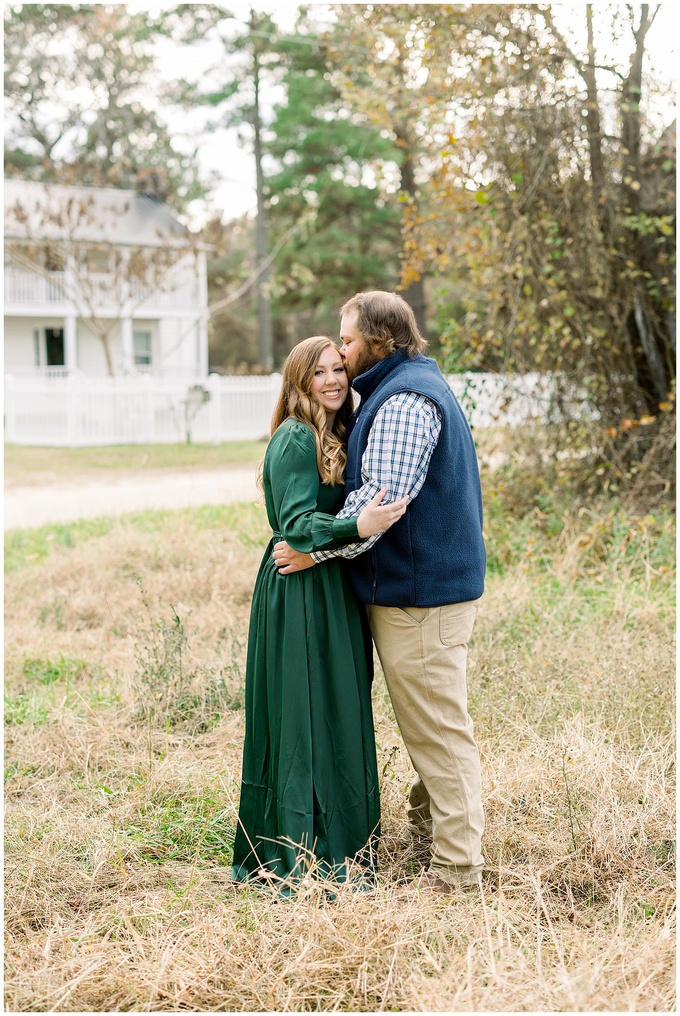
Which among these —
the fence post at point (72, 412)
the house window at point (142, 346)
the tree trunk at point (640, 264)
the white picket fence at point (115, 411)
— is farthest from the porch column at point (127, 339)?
the tree trunk at point (640, 264)

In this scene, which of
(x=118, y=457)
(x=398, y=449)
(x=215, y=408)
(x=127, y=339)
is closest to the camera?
(x=398, y=449)

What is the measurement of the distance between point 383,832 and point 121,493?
9.25m

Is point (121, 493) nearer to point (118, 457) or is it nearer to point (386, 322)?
point (118, 457)

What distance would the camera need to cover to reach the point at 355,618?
328 cm

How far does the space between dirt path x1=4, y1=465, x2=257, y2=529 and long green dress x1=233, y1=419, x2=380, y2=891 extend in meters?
7.19

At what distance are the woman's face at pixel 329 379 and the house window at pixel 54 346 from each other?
27.5m

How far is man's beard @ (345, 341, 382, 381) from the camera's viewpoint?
3137 mm

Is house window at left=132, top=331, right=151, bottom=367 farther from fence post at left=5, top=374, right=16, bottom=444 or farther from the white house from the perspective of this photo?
fence post at left=5, top=374, right=16, bottom=444

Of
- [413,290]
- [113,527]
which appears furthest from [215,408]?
[113,527]

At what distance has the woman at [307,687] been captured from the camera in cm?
315

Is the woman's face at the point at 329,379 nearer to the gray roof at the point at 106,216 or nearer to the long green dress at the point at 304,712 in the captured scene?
the long green dress at the point at 304,712

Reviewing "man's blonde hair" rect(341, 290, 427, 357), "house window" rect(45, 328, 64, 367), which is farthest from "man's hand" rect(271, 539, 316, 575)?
"house window" rect(45, 328, 64, 367)

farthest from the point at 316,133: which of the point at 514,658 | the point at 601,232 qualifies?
the point at 514,658

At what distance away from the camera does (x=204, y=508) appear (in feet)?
33.7
